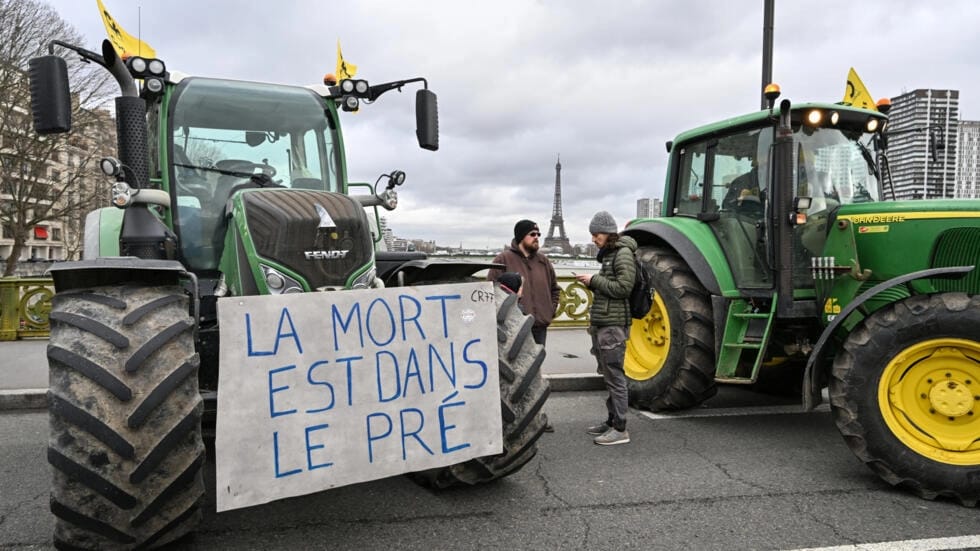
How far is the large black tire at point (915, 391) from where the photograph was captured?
141 inches

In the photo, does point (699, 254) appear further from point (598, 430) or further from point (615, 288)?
point (598, 430)

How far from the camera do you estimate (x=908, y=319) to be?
12.1 feet

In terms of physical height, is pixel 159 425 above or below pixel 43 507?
above

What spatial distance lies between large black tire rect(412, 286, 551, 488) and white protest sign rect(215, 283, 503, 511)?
4.7 inches

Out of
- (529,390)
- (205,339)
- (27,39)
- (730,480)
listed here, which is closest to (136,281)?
(205,339)

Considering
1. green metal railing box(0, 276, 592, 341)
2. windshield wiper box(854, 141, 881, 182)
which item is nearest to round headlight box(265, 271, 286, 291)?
windshield wiper box(854, 141, 881, 182)

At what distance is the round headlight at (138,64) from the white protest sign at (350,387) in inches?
79.3

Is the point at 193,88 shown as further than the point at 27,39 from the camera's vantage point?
No

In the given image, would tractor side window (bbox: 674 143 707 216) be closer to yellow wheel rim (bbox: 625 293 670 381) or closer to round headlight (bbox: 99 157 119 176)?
yellow wheel rim (bbox: 625 293 670 381)

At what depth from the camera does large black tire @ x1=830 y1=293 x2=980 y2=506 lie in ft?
11.7

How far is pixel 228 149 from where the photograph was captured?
400 cm

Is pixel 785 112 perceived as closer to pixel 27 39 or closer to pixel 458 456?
pixel 458 456

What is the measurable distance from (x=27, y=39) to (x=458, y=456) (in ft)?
69.7

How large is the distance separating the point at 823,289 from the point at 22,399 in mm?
6939
